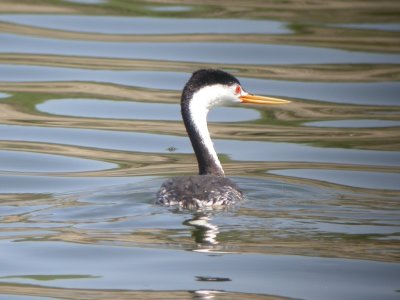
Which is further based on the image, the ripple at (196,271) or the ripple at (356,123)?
the ripple at (356,123)

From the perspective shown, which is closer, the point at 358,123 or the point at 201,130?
the point at 201,130

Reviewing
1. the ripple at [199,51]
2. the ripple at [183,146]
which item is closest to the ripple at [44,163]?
the ripple at [183,146]

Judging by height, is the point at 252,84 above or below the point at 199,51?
below

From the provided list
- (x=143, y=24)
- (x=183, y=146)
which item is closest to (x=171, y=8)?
(x=143, y=24)

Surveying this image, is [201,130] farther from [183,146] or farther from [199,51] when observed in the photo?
[199,51]

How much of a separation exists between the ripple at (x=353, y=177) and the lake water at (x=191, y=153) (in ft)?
0.07

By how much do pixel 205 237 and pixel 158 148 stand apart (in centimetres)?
412

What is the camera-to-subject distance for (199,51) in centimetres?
1795

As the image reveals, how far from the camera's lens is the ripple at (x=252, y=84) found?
16219 millimetres

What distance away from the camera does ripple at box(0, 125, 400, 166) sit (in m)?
13.7

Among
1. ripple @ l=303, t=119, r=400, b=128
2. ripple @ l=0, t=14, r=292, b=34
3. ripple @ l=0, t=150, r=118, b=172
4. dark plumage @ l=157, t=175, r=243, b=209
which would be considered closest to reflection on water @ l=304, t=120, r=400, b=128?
ripple @ l=303, t=119, r=400, b=128

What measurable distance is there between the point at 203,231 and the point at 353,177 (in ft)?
9.83

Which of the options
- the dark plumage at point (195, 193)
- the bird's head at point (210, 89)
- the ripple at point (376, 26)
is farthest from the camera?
the ripple at point (376, 26)

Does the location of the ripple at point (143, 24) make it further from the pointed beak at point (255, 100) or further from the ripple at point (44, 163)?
the pointed beak at point (255, 100)
